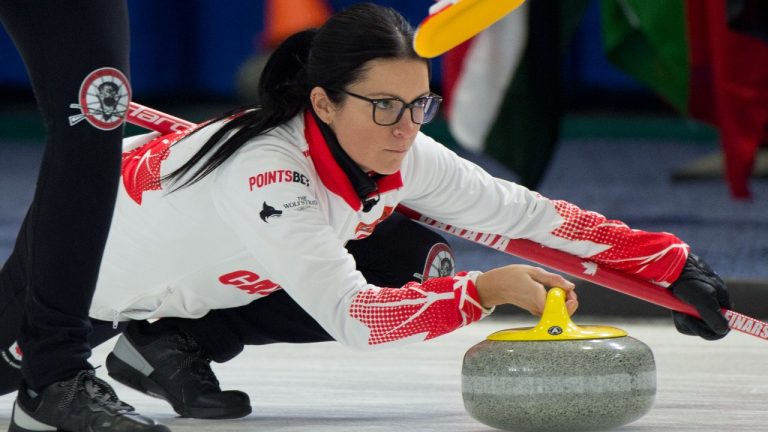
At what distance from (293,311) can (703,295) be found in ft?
2.00

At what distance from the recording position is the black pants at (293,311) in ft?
6.82

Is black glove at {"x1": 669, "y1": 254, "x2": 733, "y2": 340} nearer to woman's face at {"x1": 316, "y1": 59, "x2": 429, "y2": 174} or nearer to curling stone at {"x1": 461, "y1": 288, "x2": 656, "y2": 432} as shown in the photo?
curling stone at {"x1": 461, "y1": 288, "x2": 656, "y2": 432}

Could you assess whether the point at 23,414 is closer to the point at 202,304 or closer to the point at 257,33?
the point at 202,304

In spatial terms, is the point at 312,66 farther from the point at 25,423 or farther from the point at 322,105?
the point at 25,423

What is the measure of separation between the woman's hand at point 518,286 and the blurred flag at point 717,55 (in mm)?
2466

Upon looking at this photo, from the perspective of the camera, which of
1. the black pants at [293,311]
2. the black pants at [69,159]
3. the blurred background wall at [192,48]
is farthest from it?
the blurred background wall at [192,48]

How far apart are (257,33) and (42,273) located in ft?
18.4

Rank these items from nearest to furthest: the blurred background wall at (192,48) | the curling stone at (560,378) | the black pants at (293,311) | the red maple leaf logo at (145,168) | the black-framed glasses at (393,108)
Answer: the curling stone at (560,378) → the black-framed glasses at (393,108) → the red maple leaf logo at (145,168) → the black pants at (293,311) → the blurred background wall at (192,48)

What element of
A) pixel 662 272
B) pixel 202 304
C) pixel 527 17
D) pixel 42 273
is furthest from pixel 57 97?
pixel 527 17

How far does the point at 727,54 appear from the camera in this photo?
→ 13.3ft

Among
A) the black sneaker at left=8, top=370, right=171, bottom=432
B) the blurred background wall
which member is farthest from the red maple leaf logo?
the blurred background wall

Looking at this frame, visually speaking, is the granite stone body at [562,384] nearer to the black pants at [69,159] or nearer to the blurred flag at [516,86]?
the black pants at [69,159]

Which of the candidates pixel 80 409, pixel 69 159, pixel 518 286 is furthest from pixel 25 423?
pixel 518 286

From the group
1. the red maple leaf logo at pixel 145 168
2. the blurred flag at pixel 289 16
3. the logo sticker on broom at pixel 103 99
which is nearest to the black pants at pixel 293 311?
the red maple leaf logo at pixel 145 168
